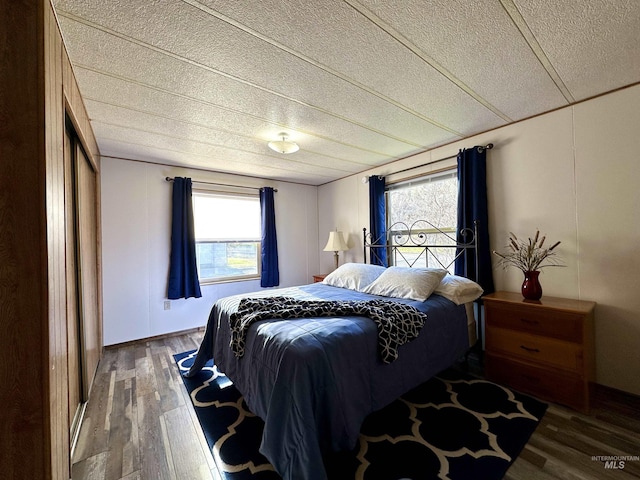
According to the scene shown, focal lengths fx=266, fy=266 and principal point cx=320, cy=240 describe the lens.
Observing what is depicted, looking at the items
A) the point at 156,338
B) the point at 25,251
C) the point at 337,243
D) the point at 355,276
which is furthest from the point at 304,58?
the point at 156,338

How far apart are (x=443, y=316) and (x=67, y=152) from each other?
9.58 ft

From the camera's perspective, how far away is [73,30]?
51.8 inches

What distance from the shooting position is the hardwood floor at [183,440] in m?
1.40

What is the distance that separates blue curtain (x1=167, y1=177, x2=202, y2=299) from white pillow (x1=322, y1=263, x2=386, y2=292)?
1.84m

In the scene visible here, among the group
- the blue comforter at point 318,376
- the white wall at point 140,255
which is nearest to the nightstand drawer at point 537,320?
the blue comforter at point 318,376

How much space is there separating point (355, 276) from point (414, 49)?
208 cm

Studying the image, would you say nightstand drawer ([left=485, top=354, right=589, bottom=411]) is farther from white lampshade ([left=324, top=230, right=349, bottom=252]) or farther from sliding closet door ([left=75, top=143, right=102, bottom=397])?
sliding closet door ([left=75, top=143, right=102, bottom=397])

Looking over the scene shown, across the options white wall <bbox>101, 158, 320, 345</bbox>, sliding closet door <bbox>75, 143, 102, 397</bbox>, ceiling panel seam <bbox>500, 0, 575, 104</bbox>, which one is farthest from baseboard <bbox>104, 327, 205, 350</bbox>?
ceiling panel seam <bbox>500, 0, 575, 104</bbox>

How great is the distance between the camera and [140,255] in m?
3.32

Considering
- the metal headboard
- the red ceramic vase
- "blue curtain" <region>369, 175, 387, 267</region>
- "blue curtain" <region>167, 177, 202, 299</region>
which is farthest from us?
"blue curtain" <region>369, 175, 387, 267</region>

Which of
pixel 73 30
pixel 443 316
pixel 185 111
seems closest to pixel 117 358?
pixel 185 111

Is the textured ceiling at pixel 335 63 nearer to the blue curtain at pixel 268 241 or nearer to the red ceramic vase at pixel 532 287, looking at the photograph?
the red ceramic vase at pixel 532 287

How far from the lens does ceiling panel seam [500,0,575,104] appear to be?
125 centimetres

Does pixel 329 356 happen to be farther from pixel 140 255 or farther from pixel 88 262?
pixel 140 255
